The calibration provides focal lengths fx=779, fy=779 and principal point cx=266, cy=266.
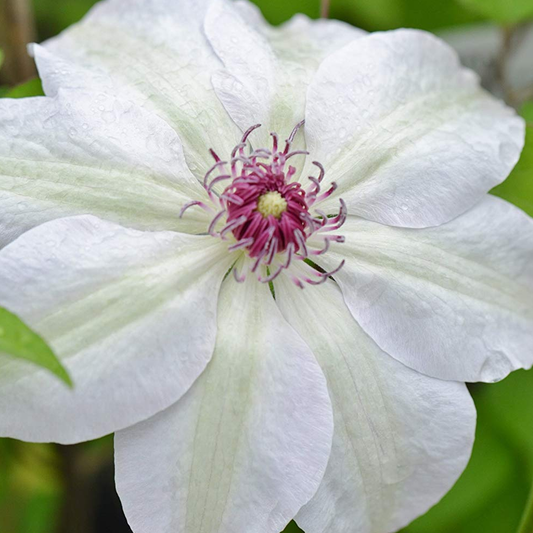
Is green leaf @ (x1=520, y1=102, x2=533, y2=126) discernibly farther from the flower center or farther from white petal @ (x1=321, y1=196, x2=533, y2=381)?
the flower center

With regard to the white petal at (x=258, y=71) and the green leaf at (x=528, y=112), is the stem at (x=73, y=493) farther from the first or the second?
the green leaf at (x=528, y=112)

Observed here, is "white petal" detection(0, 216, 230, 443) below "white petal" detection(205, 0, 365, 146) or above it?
below

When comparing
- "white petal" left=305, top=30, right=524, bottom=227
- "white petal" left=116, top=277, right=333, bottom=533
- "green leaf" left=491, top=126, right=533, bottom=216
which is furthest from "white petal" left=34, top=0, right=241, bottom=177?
"green leaf" left=491, top=126, right=533, bottom=216

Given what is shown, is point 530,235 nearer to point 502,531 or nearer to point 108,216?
point 108,216

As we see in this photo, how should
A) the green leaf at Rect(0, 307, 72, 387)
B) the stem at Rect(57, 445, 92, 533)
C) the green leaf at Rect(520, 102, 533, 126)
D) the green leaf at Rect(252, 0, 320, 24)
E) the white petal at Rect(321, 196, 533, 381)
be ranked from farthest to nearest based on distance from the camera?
the green leaf at Rect(252, 0, 320, 24)
the stem at Rect(57, 445, 92, 533)
the green leaf at Rect(520, 102, 533, 126)
the white petal at Rect(321, 196, 533, 381)
the green leaf at Rect(0, 307, 72, 387)

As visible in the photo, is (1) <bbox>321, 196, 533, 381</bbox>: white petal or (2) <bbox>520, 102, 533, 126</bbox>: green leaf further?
(2) <bbox>520, 102, 533, 126</bbox>: green leaf

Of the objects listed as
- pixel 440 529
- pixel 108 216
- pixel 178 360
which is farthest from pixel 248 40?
pixel 440 529

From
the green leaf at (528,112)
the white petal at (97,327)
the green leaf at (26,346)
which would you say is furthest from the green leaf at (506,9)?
the green leaf at (26,346)
